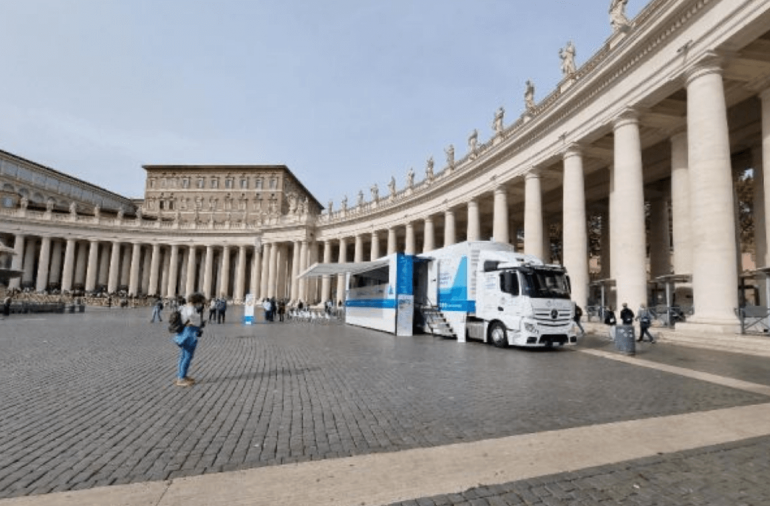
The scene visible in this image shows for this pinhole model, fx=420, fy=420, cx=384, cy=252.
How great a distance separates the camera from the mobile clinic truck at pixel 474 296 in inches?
580

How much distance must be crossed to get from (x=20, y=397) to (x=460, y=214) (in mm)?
37569

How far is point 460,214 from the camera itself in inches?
1624

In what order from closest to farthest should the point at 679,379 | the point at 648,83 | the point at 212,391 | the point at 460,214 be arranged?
1. the point at 212,391
2. the point at 679,379
3. the point at 648,83
4. the point at 460,214

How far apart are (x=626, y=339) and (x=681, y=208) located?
11482 millimetres

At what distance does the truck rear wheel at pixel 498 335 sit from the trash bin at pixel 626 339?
144 inches

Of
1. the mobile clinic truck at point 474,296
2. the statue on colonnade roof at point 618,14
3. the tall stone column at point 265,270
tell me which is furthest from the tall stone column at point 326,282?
the statue on colonnade roof at point 618,14

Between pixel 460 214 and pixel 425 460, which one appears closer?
pixel 425 460

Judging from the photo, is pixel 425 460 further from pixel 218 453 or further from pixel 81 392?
pixel 81 392

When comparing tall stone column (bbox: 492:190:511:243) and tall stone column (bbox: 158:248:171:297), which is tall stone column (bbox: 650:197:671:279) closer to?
tall stone column (bbox: 492:190:511:243)

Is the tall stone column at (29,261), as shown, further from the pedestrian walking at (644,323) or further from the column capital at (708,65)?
the column capital at (708,65)

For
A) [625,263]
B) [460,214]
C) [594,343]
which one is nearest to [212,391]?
[594,343]

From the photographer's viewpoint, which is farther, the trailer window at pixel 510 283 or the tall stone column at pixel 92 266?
the tall stone column at pixel 92 266

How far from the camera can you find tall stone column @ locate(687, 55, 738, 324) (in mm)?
14633

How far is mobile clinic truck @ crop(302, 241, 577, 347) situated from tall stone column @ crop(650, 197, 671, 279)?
15.4m
